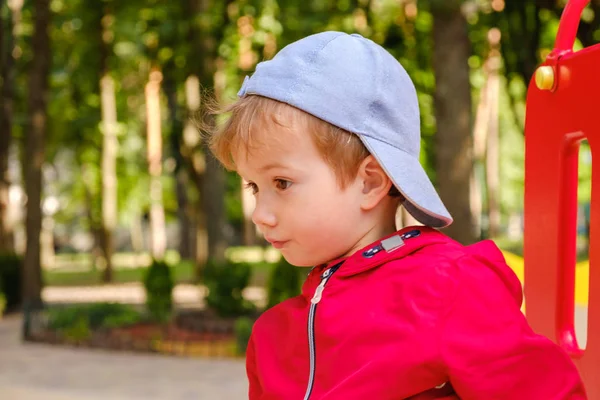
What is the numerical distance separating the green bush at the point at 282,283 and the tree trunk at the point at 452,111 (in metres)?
3.32

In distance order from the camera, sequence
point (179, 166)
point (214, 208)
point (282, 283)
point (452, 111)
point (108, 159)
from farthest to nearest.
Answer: point (108, 159) < point (179, 166) < point (214, 208) < point (282, 283) < point (452, 111)

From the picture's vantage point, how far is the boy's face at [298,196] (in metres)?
1.45

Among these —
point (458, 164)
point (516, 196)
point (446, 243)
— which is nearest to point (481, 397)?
point (446, 243)

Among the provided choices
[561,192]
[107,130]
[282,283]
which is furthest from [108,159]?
[561,192]

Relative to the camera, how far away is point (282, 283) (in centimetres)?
1038

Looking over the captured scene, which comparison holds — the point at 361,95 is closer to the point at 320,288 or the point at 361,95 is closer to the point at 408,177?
the point at 408,177

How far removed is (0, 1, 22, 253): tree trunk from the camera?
1589 centimetres

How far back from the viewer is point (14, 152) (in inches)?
1006

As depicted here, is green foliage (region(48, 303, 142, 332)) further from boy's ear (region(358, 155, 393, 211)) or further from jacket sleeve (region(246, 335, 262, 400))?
boy's ear (region(358, 155, 393, 211))

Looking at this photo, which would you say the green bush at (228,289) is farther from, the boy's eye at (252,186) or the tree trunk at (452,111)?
the boy's eye at (252,186)

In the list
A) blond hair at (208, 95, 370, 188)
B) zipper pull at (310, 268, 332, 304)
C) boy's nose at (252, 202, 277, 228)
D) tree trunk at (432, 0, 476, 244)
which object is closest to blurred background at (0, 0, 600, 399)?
tree trunk at (432, 0, 476, 244)

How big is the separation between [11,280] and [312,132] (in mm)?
15044

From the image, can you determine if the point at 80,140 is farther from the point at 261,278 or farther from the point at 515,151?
the point at 515,151

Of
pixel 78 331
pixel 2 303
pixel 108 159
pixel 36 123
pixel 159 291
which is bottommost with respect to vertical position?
pixel 2 303
